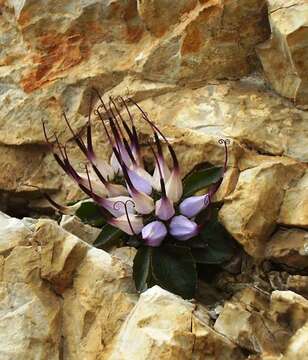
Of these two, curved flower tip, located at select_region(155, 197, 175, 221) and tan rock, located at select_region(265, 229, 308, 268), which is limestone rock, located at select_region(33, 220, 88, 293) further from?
tan rock, located at select_region(265, 229, 308, 268)

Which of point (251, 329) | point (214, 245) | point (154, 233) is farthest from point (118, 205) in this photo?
point (251, 329)

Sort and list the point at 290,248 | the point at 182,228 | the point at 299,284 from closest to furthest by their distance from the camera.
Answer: the point at 299,284 → the point at 290,248 → the point at 182,228

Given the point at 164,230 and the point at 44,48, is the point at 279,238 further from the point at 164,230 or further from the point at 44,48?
the point at 44,48

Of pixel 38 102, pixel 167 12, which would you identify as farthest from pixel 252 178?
pixel 38 102

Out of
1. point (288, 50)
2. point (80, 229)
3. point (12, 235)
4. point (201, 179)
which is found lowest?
point (80, 229)

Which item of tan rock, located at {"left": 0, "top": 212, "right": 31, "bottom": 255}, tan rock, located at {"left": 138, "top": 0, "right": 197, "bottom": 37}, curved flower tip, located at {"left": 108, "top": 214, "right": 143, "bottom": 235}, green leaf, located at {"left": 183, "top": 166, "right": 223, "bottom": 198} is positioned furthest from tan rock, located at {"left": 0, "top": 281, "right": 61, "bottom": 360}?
tan rock, located at {"left": 138, "top": 0, "right": 197, "bottom": 37}

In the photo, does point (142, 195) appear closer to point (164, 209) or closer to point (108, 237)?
point (164, 209)

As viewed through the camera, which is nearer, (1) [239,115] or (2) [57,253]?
(2) [57,253]
